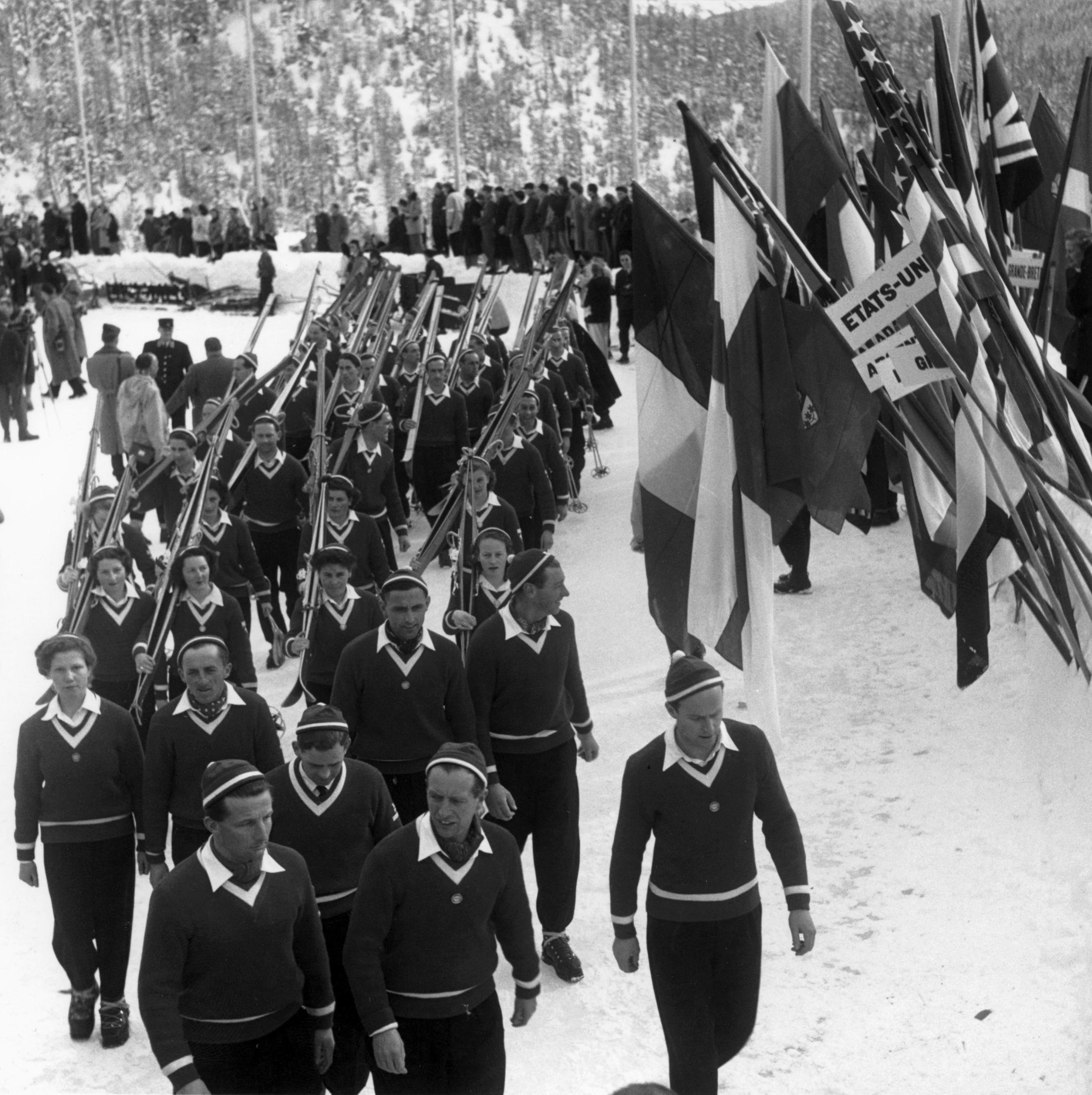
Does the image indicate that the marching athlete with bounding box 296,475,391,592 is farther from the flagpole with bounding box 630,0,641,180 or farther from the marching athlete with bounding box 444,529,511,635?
the flagpole with bounding box 630,0,641,180

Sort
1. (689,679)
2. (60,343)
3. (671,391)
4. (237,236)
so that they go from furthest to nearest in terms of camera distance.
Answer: (237,236) < (60,343) < (671,391) < (689,679)

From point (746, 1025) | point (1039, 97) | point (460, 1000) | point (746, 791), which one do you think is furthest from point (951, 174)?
point (460, 1000)

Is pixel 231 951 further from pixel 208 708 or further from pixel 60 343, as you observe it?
pixel 60 343

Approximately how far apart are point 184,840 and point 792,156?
3.84 metres

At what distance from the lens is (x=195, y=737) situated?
6176 mm

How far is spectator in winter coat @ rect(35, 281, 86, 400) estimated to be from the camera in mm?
22250

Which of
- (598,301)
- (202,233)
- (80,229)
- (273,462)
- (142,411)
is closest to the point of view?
(273,462)

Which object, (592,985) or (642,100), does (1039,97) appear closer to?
(592,985)

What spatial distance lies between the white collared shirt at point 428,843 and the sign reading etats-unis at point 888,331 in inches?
92.8

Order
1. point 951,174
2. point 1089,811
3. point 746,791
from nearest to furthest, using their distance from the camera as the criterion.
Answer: point 746,791, point 1089,811, point 951,174

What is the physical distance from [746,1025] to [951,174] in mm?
4349

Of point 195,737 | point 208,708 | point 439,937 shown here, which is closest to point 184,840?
point 195,737

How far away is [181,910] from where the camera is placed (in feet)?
15.0

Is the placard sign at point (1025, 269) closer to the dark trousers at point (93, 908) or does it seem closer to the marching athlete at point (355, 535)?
the marching athlete at point (355, 535)
